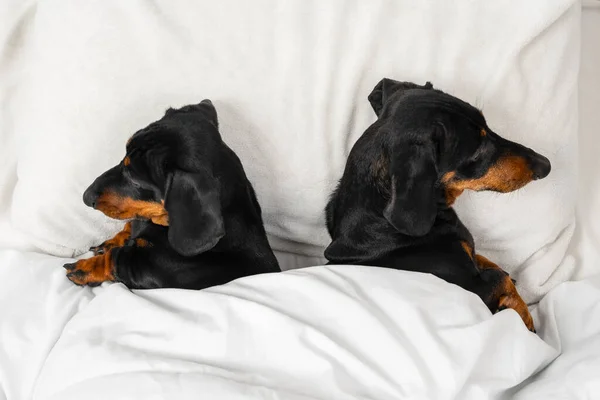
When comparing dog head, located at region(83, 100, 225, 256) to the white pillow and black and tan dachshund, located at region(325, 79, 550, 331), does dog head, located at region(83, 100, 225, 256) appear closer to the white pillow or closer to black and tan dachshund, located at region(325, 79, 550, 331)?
the white pillow

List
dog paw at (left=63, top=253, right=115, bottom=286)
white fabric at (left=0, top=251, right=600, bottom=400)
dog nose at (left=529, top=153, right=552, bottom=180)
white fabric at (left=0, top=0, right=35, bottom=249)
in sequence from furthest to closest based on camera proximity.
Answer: white fabric at (left=0, top=0, right=35, bottom=249) < dog paw at (left=63, top=253, right=115, bottom=286) < dog nose at (left=529, top=153, right=552, bottom=180) < white fabric at (left=0, top=251, right=600, bottom=400)

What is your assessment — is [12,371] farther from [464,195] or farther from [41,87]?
[464,195]

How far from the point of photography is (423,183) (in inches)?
61.0

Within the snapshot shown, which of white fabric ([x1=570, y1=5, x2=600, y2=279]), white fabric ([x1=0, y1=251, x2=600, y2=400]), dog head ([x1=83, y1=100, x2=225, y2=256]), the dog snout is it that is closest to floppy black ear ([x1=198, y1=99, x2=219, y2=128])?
dog head ([x1=83, y1=100, x2=225, y2=256])

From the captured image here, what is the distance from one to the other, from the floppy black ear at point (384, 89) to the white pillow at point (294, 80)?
0.26ft

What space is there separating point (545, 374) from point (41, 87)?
1.56m

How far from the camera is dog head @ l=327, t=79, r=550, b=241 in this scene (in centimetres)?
156

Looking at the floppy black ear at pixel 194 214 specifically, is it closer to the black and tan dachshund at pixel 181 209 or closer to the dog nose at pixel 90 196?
the black and tan dachshund at pixel 181 209

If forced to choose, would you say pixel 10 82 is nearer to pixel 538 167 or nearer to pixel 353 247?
pixel 353 247

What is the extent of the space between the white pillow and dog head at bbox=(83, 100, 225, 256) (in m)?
0.16

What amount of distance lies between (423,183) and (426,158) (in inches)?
2.4

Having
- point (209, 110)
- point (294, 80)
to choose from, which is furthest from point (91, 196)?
point (294, 80)

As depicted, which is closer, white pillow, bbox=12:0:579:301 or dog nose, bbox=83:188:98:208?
dog nose, bbox=83:188:98:208

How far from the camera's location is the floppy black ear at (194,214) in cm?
161
